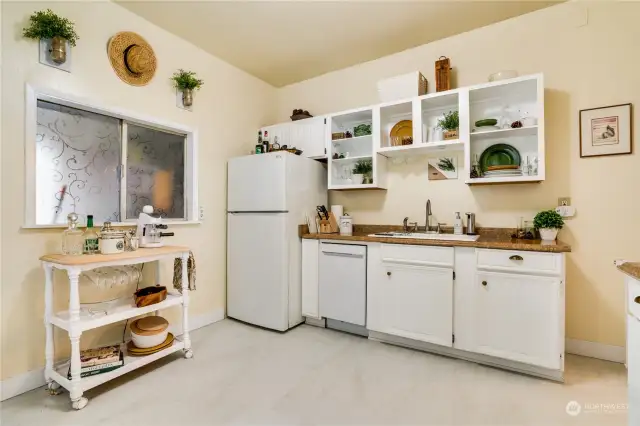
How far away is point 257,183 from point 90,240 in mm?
1427

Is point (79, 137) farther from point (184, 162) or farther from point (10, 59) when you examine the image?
point (184, 162)

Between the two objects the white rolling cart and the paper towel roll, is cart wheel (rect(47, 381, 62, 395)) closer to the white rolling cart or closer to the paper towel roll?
the white rolling cart

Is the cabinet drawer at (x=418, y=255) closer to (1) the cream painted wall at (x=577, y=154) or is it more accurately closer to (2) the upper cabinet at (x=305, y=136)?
(1) the cream painted wall at (x=577, y=154)

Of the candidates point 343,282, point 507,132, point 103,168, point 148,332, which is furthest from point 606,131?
point 103,168

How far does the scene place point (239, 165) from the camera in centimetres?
318

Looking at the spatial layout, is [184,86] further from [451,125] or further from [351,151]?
[451,125]

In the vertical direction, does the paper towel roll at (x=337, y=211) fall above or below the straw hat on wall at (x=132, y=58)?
below

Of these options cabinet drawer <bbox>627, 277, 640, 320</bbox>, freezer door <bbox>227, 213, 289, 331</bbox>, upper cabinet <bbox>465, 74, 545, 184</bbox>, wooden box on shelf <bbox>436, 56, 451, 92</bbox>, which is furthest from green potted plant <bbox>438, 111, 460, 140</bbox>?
cabinet drawer <bbox>627, 277, 640, 320</bbox>

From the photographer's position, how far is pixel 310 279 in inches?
120

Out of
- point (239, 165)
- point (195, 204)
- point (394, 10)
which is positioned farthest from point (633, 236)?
point (195, 204)

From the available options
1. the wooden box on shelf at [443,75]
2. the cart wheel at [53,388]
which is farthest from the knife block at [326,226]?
the cart wheel at [53,388]

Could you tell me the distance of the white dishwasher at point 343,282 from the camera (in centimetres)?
274

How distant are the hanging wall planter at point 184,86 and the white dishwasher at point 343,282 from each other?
1.89 m

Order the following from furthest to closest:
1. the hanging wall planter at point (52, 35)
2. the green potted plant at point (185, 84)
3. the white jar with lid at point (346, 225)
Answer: the white jar with lid at point (346, 225)
the green potted plant at point (185, 84)
the hanging wall planter at point (52, 35)
